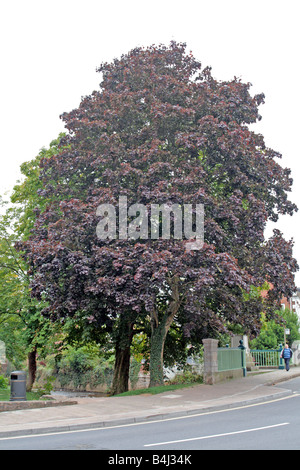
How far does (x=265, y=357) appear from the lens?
31781 mm

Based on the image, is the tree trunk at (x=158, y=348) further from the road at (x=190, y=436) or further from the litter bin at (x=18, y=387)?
the road at (x=190, y=436)

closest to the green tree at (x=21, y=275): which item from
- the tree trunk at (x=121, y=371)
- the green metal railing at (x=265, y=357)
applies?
the tree trunk at (x=121, y=371)

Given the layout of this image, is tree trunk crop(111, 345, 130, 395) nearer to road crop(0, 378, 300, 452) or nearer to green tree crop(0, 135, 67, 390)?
green tree crop(0, 135, 67, 390)

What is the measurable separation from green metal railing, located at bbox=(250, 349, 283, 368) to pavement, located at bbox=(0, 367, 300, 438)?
11.7 metres

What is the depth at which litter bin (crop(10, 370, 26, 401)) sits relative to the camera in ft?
49.5

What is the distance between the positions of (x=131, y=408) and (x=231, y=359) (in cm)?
916

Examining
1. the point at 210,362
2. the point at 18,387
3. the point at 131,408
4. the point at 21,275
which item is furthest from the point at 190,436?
the point at 21,275

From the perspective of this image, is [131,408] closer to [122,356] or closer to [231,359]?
[231,359]

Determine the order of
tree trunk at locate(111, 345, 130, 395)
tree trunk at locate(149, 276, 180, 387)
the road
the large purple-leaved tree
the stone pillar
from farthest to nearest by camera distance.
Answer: tree trunk at locate(111, 345, 130, 395) → tree trunk at locate(149, 276, 180, 387) → the stone pillar → the large purple-leaved tree → the road

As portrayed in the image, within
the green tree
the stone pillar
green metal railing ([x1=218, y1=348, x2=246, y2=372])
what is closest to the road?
the stone pillar

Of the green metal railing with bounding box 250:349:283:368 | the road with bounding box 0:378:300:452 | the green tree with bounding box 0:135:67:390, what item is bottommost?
the green metal railing with bounding box 250:349:283:368

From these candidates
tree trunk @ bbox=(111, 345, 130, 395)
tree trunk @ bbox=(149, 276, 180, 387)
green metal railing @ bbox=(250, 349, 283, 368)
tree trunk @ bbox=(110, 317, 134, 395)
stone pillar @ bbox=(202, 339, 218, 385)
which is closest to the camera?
stone pillar @ bbox=(202, 339, 218, 385)

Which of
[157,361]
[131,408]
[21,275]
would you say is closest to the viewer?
[131,408]
